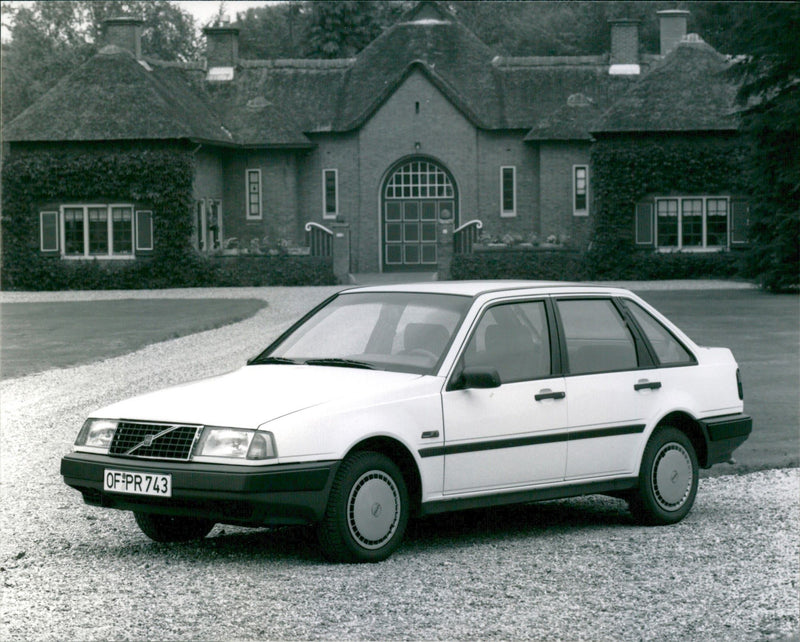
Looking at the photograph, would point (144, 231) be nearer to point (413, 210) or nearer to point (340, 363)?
point (413, 210)

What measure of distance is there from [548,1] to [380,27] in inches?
679

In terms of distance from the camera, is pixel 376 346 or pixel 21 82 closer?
pixel 376 346

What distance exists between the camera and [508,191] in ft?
155

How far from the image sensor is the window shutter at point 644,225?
43906 millimetres

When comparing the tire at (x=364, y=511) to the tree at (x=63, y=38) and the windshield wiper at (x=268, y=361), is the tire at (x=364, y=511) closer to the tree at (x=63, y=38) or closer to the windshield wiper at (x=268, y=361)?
the windshield wiper at (x=268, y=361)

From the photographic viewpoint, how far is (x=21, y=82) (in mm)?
67375

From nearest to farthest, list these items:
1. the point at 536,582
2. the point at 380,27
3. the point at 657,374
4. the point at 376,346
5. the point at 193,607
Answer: the point at 193,607 → the point at 536,582 → the point at 376,346 → the point at 657,374 → the point at 380,27

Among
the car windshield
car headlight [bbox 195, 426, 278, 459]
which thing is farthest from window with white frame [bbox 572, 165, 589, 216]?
car headlight [bbox 195, 426, 278, 459]

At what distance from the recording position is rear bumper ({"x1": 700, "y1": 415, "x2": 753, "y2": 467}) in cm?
940

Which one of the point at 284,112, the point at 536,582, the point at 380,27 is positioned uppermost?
the point at 380,27

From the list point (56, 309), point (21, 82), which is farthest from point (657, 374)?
point (21, 82)

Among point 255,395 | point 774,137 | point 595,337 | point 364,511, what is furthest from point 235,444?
point 774,137

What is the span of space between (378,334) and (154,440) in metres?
1.82

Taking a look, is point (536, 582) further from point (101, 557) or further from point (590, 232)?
point (590, 232)
